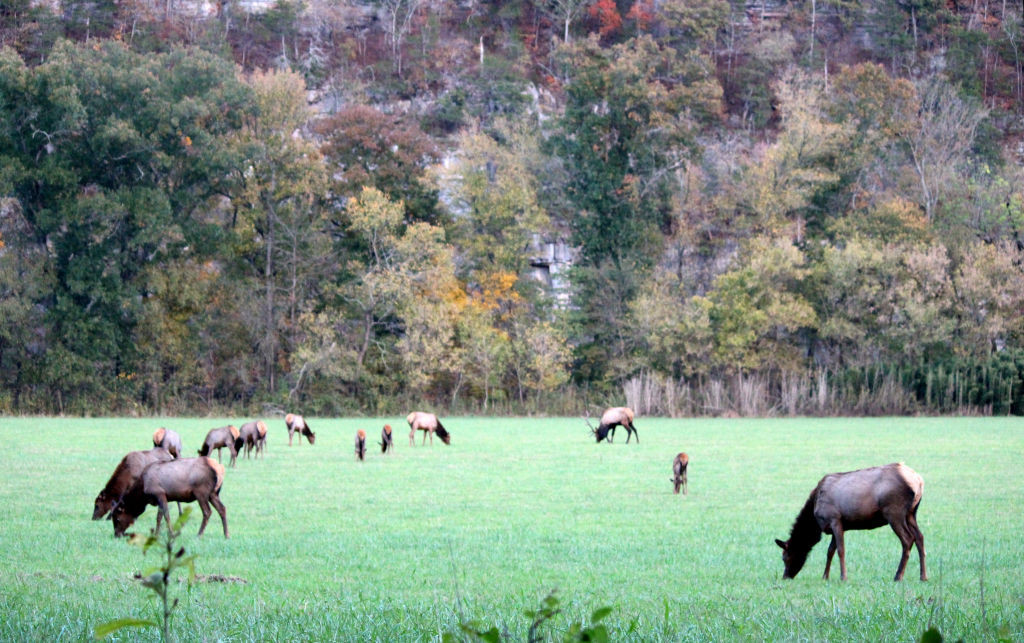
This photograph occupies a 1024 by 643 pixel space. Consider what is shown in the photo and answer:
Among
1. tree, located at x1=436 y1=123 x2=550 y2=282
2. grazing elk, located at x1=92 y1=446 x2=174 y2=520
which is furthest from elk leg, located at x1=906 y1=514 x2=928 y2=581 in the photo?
tree, located at x1=436 y1=123 x2=550 y2=282

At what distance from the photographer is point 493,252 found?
43.9 meters

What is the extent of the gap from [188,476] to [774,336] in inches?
1443

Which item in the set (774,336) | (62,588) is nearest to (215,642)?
(62,588)

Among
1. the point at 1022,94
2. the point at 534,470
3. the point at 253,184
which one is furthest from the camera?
the point at 1022,94

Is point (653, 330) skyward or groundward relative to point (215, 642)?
skyward

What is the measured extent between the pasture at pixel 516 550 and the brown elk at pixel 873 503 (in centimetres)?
37

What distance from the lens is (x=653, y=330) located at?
42094mm

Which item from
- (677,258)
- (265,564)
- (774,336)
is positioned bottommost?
(265,564)

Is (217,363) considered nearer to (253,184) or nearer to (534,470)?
(253,184)

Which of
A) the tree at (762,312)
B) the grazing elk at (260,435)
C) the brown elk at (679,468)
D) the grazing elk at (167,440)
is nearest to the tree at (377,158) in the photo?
the tree at (762,312)

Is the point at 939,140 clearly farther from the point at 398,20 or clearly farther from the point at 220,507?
the point at 220,507

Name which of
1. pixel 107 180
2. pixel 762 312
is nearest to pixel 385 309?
pixel 107 180

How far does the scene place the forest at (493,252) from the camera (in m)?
37.0

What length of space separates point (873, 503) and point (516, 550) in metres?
3.20
